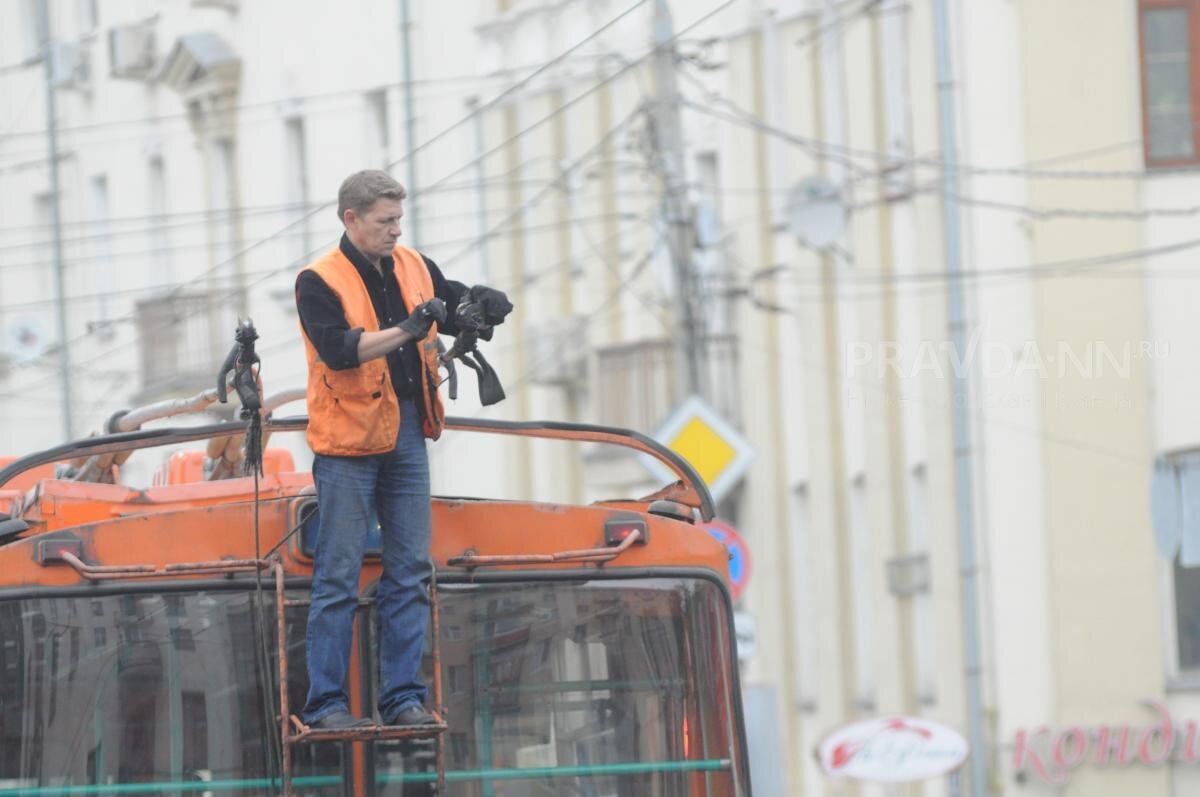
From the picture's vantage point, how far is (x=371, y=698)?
7.78 m

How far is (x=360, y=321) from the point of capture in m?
7.55

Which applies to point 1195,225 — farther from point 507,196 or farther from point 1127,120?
point 507,196

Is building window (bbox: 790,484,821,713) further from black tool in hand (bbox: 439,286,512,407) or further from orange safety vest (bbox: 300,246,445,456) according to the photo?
black tool in hand (bbox: 439,286,512,407)

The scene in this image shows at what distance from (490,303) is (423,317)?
0.21m

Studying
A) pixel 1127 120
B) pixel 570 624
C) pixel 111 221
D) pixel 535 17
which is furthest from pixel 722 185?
pixel 570 624

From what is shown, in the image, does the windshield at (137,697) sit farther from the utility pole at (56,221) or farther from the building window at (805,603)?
the utility pole at (56,221)

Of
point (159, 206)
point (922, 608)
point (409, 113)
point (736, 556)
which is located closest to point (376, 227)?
point (736, 556)

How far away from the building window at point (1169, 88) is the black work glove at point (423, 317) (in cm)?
1688

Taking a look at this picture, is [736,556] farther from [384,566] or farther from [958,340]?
[384,566]

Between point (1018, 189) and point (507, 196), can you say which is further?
point (507, 196)

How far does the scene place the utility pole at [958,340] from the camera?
23.8m

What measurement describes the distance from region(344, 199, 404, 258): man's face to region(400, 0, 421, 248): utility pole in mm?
20497

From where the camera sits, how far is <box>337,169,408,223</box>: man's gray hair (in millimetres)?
7504

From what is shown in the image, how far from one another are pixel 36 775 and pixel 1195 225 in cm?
1697
